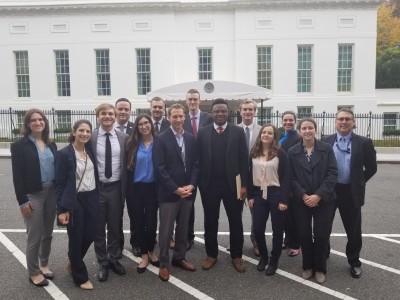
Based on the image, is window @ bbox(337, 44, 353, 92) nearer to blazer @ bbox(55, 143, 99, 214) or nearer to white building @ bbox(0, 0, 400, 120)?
white building @ bbox(0, 0, 400, 120)

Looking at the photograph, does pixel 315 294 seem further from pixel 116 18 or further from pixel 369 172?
pixel 116 18

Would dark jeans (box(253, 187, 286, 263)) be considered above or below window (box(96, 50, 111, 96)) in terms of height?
below

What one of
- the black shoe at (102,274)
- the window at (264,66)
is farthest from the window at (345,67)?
the black shoe at (102,274)

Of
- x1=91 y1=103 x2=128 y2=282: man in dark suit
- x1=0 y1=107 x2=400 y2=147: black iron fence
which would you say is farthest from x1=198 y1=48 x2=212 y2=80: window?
x1=91 y1=103 x2=128 y2=282: man in dark suit

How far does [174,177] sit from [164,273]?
→ 46.9 inches

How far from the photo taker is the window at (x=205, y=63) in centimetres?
2831

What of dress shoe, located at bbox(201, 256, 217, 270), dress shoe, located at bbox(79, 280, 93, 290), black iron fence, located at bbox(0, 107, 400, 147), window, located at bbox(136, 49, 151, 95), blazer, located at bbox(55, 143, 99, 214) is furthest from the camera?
window, located at bbox(136, 49, 151, 95)

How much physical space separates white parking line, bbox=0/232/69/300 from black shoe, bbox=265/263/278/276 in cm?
242

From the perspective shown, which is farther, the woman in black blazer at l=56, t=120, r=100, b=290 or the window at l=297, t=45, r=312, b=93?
the window at l=297, t=45, r=312, b=93

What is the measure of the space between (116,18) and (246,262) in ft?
86.5

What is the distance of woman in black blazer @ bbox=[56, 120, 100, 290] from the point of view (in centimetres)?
409

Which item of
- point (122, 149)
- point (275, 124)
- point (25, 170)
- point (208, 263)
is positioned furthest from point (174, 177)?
point (275, 124)

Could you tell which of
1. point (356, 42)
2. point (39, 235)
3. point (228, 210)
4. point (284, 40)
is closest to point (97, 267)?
point (39, 235)

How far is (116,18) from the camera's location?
27.8m
